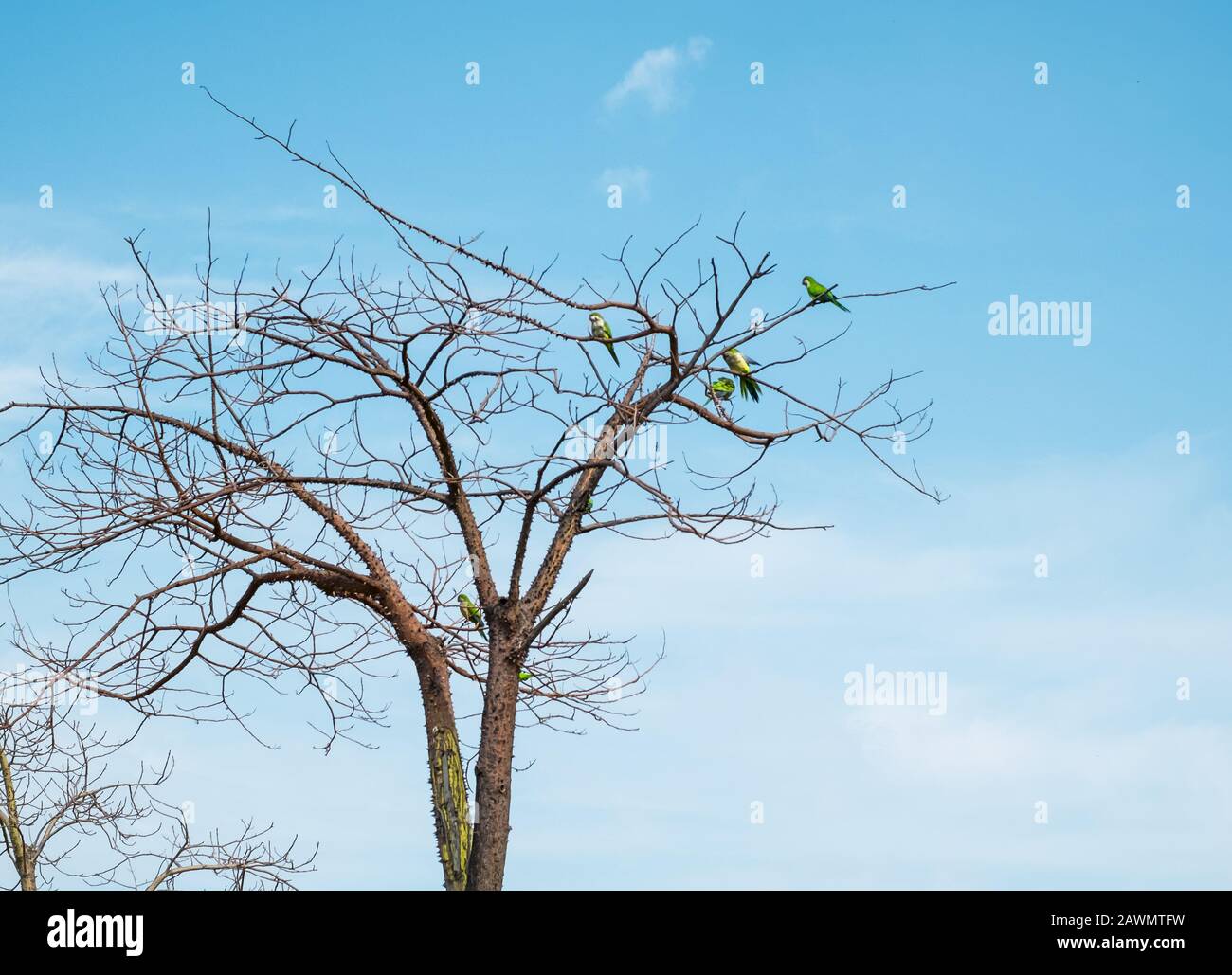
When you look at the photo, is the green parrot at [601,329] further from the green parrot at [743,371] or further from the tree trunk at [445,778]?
the tree trunk at [445,778]

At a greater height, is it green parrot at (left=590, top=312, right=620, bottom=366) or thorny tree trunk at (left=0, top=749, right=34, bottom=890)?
green parrot at (left=590, top=312, right=620, bottom=366)

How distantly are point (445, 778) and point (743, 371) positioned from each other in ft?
9.88

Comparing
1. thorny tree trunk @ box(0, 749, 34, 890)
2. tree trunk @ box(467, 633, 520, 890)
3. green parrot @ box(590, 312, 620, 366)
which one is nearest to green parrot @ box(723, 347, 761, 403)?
green parrot @ box(590, 312, 620, 366)

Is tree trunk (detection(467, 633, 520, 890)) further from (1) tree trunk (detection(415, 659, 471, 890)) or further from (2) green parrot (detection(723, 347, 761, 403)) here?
(2) green parrot (detection(723, 347, 761, 403))

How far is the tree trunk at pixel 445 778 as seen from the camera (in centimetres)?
664

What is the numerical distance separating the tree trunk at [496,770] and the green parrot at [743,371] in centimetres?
211

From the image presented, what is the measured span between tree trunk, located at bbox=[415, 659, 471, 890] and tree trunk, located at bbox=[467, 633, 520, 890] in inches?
6.2

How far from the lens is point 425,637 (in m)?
6.98

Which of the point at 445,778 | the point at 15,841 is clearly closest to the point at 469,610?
the point at 445,778

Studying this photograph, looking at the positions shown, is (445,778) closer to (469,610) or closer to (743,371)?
(469,610)

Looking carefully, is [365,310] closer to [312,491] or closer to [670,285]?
[312,491]

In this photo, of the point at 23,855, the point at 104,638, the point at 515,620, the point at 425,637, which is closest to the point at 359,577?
the point at 425,637

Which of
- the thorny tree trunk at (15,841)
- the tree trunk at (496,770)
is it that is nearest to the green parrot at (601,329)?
the tree trunk at (496,770)

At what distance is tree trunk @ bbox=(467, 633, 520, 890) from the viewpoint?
6473 mm
